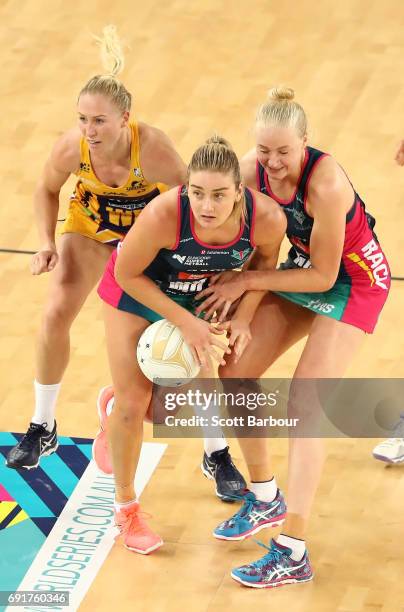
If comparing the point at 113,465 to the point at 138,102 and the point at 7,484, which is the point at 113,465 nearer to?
the point at 7,484

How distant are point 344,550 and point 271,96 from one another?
6.19ft

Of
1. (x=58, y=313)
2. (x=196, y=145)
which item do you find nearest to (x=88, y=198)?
(x=58, y=313)

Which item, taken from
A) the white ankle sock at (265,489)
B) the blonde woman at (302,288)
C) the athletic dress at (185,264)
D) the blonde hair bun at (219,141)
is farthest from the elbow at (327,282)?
the white ankle sock at (265,489)

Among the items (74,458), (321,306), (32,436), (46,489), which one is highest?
(321,306)

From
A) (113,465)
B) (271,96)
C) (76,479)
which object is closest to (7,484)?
(76,479)

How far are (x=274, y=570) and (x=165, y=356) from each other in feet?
3.20

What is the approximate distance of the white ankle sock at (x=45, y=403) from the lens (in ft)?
20.4

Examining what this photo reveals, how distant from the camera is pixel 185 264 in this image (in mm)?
5297

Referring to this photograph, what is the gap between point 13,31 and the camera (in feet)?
34.2

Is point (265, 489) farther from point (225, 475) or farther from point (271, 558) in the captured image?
point (271, 558)

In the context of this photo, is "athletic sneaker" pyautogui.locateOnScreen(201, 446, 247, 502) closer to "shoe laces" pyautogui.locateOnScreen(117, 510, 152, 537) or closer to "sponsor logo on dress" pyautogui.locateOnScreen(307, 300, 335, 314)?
"shoe laces" pyautogui.locateOnScreen(117, 510, 152, 537)

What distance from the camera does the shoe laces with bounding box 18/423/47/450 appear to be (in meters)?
6.21

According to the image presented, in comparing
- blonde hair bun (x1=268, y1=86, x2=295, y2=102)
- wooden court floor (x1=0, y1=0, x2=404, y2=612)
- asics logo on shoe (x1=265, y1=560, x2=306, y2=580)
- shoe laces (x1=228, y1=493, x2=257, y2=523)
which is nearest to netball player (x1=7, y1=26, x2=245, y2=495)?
shoe laces (x1=228, y1=493, x2=257, y2=523)

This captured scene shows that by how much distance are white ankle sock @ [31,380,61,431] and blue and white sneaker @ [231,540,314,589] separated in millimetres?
1218
